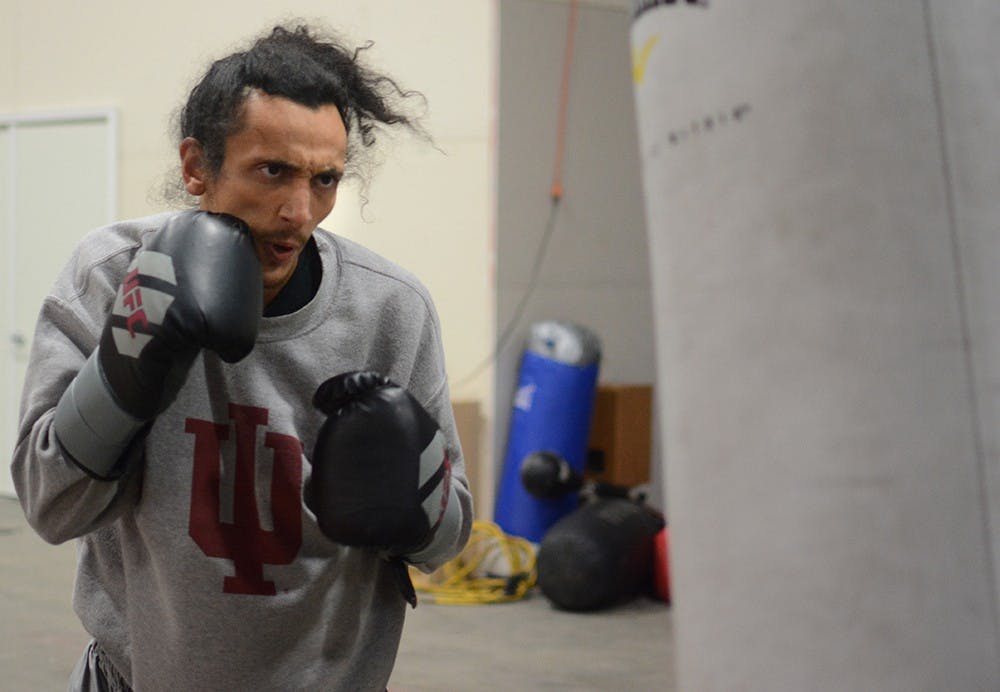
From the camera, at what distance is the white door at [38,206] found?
26.9 ft

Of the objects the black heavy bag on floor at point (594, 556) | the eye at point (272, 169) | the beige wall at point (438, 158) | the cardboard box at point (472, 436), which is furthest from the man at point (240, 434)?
the cardboard box at point (472, 436)

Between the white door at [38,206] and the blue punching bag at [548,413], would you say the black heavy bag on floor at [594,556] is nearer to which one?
the blue punching bag at [548,413]

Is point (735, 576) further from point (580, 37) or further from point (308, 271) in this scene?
point (580, 37)

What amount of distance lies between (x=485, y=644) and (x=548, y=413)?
1.32 meters

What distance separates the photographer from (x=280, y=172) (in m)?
1.55

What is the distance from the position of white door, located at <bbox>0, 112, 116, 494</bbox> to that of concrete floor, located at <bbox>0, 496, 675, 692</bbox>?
2940 millimetres

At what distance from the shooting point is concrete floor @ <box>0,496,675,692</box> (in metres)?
4.24

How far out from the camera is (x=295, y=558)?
1.60 meters

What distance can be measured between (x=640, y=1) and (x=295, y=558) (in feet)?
2.67

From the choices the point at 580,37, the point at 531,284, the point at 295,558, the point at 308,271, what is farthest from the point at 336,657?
the point at 580,37

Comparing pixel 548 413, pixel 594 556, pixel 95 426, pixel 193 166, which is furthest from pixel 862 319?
pixel 548 413

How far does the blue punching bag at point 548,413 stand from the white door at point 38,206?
351 centimetres

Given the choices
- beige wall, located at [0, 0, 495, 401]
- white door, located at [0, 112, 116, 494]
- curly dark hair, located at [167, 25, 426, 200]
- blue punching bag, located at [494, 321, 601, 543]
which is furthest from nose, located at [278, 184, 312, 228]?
white door, located at [0, 112, 116, 494]

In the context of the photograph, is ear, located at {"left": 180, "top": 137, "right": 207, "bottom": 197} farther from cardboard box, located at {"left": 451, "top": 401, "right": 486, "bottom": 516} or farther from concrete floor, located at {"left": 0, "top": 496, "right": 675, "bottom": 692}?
cardboard box, located at {"left": 451, "top": 401, "right": 486, "bottom": 516}
